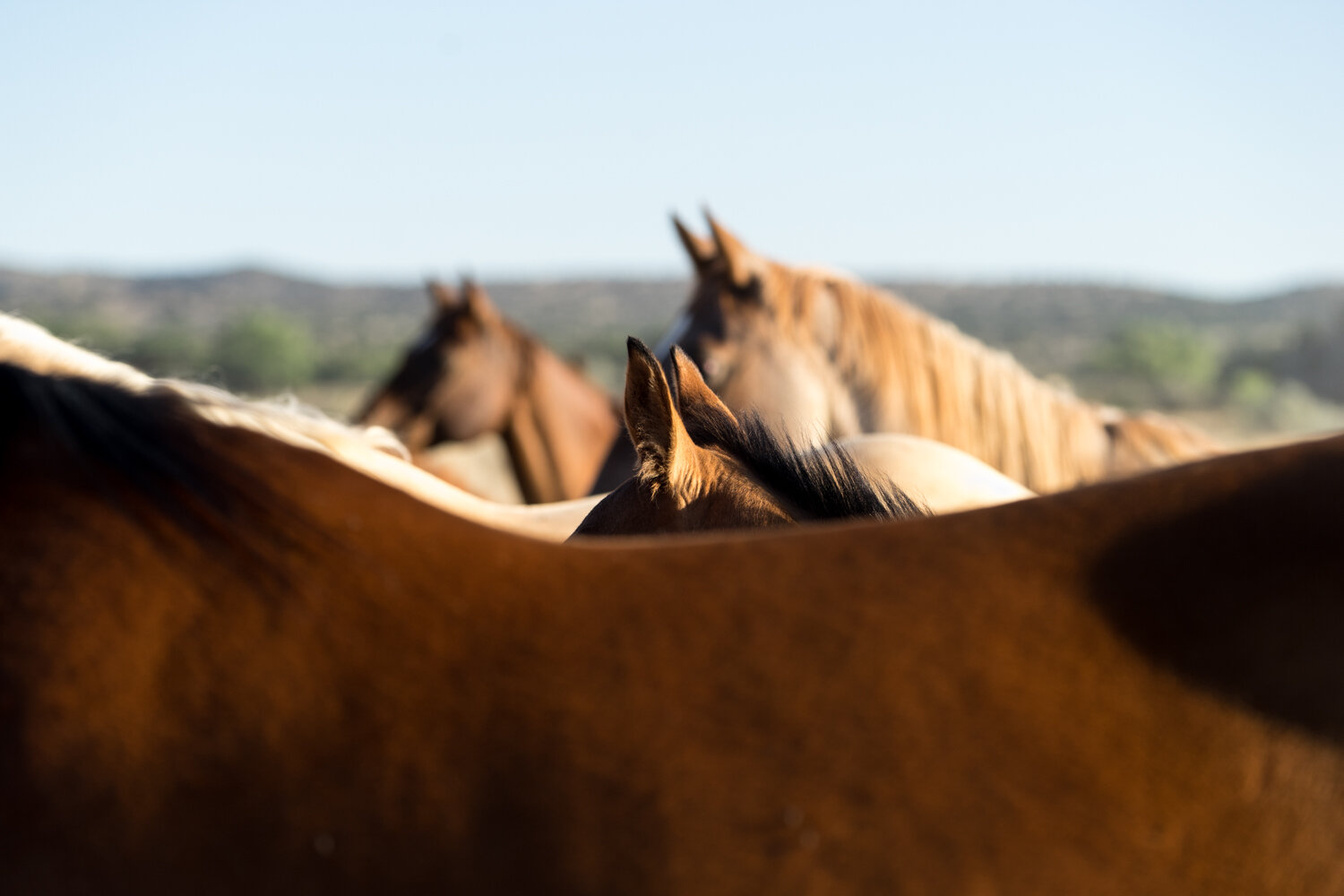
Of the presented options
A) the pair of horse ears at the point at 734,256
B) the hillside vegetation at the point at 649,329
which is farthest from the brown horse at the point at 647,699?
the hillside vegetation at the point at 649,329

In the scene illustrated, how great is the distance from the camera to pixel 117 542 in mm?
1003

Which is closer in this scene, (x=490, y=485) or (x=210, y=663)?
(x=210, y=663)

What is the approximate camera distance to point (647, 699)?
0.95 m

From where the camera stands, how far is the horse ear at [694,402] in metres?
2.08

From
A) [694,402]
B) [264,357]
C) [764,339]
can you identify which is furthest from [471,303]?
[264,357]

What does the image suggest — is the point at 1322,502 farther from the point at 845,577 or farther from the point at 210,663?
the point at 210,663

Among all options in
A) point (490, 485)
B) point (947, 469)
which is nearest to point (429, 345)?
point (947, 469)

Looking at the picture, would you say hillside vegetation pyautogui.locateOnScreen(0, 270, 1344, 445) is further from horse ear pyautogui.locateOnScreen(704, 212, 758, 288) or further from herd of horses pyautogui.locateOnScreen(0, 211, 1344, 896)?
herd of horses pyautogui.locateOnScreen(0, 211, 1344, 896)

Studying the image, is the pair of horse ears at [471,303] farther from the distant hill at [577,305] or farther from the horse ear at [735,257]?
the distant hill at [577,305]

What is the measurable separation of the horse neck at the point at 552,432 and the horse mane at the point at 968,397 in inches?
158

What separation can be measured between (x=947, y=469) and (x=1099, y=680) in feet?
6.49

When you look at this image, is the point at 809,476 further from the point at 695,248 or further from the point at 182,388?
the point at 695,248

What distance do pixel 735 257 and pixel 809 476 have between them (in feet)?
10.2

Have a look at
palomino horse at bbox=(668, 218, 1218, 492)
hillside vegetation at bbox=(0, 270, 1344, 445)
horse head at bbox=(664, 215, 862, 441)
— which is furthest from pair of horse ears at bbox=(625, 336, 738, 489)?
hillside vegetation at bbox=(0, 270, 1344, 445)
